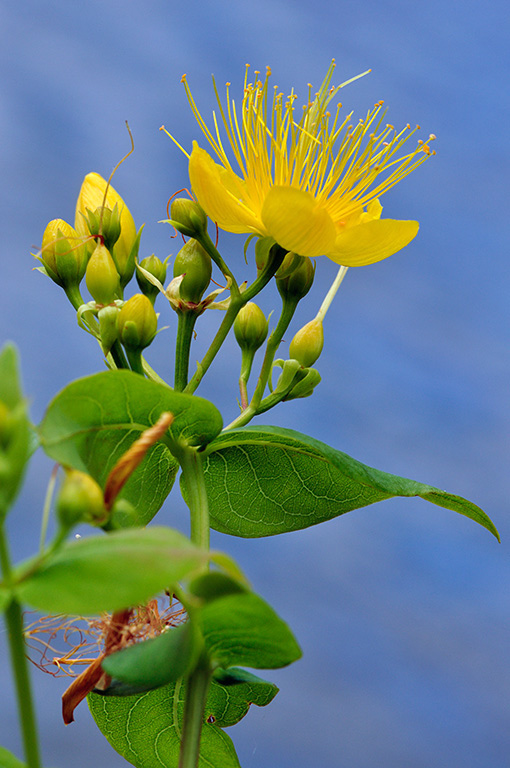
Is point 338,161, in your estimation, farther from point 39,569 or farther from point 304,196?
point 39,569

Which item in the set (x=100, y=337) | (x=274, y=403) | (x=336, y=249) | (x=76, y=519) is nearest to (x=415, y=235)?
(x=336, y=249)

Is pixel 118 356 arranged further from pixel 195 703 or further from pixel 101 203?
pixel 195 703

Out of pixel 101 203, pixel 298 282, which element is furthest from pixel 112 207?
pixel 298 282

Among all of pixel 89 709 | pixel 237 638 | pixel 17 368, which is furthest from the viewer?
pixel 89 709

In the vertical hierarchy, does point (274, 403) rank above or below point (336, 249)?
below

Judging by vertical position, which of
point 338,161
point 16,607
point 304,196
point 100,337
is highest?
point 338,161

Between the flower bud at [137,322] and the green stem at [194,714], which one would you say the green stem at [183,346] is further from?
the green stem at [194,714]
